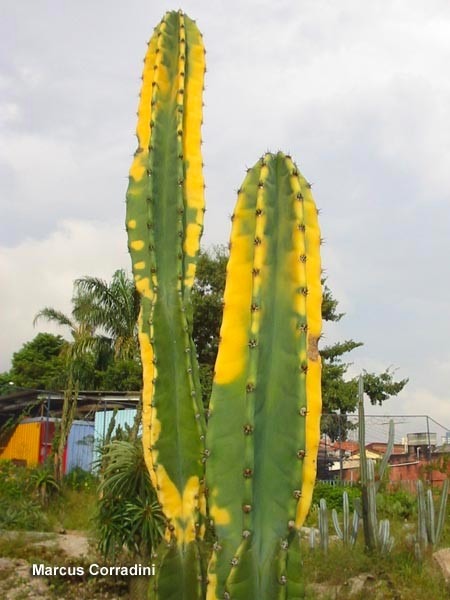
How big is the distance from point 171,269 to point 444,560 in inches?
220

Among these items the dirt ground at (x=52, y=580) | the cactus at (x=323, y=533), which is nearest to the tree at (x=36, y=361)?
the dirt ground at (x=52, y=580)

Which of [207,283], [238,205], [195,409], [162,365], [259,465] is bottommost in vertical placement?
[259,465]

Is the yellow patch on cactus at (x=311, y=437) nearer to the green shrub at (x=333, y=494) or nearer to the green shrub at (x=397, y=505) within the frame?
the green shrub at (x=397, y=505)

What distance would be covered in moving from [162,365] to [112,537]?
157 inches

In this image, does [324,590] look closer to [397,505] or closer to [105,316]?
[397,505]

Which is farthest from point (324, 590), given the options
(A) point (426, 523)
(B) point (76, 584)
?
(B) point (76, 584)

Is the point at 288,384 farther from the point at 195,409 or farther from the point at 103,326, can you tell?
the point at 103,326

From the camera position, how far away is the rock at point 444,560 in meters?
6.89

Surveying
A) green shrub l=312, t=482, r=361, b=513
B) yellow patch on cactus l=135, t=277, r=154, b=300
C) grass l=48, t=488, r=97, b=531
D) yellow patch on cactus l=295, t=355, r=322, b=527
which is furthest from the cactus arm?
green shrub l=312, t=482, r=361, b=513

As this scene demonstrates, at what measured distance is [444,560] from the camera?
7238 mm

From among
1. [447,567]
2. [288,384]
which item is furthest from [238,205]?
[447,567]

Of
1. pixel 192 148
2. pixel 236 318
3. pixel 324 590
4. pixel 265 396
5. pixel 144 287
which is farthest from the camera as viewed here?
pixel 324 590

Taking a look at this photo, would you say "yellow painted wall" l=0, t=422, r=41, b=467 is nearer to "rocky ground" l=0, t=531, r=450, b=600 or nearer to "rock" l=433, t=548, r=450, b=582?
"rocky ground" l=0, t=531, r=450, b=600

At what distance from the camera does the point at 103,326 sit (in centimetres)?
1773
